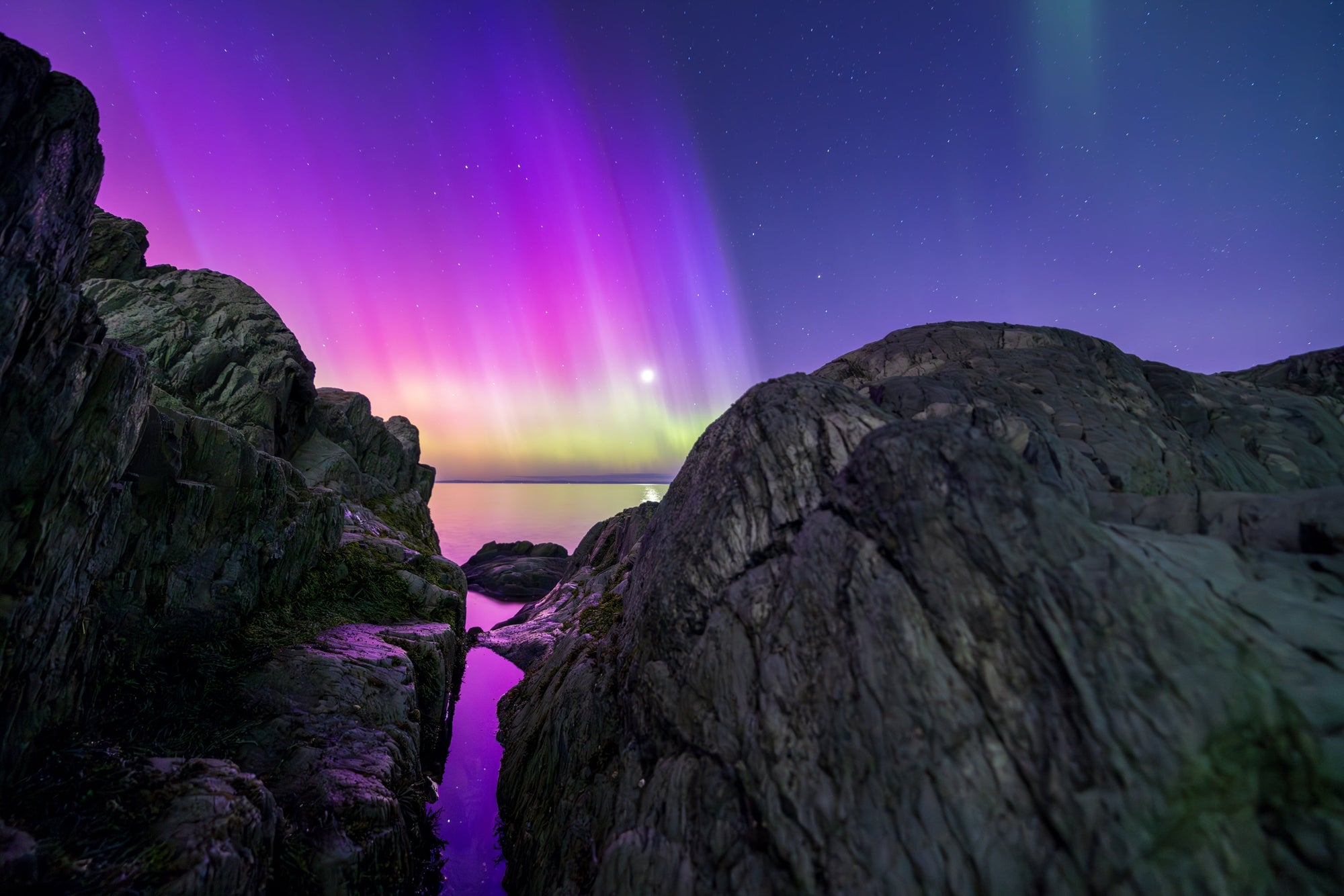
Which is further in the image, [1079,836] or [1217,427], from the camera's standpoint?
[1217,427]

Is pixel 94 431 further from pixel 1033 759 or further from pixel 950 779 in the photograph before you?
pixel 1033 759

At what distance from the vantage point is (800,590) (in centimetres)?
1073

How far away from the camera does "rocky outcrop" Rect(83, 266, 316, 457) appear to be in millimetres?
33656

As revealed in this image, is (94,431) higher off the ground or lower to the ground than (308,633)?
higher

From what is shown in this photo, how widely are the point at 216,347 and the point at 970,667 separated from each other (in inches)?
2037

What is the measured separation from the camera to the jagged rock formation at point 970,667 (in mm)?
6348

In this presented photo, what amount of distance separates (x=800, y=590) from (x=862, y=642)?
1.86m

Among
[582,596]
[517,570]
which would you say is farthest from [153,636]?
[517,570]

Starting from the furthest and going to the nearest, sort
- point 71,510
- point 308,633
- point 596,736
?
point 308,633 < point 596,736 < point 71,510

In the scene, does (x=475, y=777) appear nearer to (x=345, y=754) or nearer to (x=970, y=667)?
(x=345, y=754)

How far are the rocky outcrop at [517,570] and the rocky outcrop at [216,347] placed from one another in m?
25.1

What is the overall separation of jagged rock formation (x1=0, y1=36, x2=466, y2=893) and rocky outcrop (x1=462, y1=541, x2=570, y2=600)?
33827 millimetres

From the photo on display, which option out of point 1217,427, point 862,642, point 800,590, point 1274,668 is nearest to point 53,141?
point 800,590

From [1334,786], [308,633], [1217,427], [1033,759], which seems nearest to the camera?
[1334,786]
